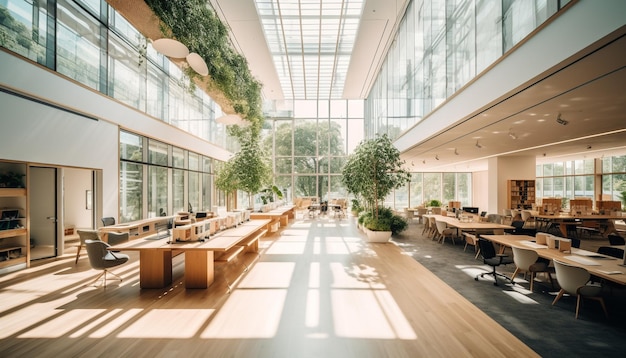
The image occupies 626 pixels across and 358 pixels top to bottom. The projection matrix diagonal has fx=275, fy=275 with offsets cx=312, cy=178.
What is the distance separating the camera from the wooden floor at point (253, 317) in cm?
286

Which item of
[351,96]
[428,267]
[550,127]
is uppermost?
[351,96]

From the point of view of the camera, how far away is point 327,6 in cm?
943

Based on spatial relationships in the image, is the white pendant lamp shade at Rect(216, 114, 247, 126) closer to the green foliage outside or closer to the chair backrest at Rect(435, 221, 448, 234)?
the chair backrest at Rect(435, 221, 448, 234)

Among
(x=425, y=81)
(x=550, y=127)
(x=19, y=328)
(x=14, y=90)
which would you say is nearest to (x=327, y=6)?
(x=425, y=81)

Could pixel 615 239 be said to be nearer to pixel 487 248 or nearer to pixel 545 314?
pixel 487 248

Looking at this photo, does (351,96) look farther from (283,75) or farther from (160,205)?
(160,205)

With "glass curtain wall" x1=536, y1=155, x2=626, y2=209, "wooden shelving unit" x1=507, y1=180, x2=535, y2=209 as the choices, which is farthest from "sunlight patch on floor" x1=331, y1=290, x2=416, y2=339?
"glass curtain wall" x1=536, y1=155, x2=626, y2=209

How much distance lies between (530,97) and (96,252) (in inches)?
298

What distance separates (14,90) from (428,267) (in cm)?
881

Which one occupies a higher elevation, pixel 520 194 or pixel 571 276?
pixel 520 194

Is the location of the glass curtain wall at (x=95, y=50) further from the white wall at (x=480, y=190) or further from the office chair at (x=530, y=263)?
the white wall at (x=480, y=190)


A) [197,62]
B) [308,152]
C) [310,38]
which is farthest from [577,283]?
[308,152]

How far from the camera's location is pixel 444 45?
6941 mm

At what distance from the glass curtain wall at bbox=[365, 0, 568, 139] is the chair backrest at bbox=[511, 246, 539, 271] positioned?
3.24 meters
